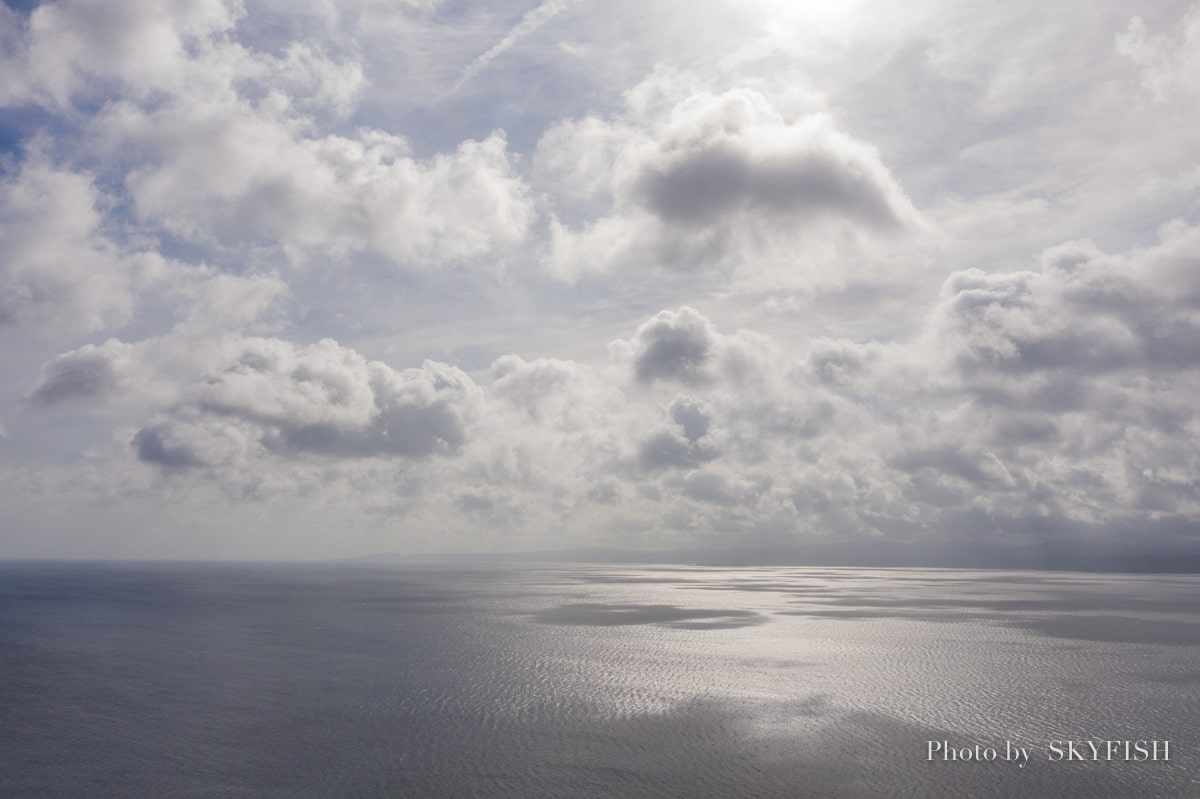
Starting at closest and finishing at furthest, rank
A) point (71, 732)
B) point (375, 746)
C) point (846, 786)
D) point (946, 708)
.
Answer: point (846, 786) → point (375, 746) → point (71, 732) → point (946, 708)

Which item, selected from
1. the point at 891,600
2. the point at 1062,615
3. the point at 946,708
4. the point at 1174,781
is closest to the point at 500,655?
the point at 946,708

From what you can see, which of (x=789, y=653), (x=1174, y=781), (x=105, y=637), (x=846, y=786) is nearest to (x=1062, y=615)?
(x=789, y=653)

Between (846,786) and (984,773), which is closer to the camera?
(846,786)

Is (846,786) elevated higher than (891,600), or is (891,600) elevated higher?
(846,786)

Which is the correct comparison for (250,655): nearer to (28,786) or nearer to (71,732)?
(71,732)

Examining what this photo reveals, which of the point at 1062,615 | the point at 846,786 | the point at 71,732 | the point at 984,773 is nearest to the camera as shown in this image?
the point at 846,786

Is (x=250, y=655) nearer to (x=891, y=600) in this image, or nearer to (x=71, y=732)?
(x=71, y=732)
